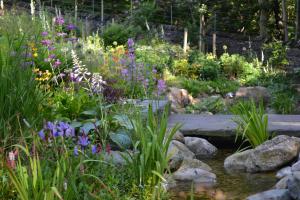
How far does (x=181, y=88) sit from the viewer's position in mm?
10828

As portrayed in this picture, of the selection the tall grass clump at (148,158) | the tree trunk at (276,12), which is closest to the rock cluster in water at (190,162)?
the tall grass clump at (148,158)

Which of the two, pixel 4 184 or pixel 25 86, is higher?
pixel 25 86

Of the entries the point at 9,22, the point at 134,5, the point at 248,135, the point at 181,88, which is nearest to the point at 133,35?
the point at 181,88

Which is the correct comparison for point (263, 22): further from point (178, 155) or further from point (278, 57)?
point (178, 155)

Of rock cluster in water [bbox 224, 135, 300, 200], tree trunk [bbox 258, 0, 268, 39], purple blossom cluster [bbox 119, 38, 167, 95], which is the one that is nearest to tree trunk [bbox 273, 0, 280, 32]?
tree trunk [bbox 258, 0, 268, 39]

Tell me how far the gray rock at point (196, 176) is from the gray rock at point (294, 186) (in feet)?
2.92

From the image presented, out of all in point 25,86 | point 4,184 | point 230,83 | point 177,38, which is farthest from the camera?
point 177,38

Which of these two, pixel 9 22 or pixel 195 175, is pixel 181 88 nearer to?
pixel 9 22

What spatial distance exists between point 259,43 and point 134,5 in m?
5.46

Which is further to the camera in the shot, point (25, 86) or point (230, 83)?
point (230, 83)

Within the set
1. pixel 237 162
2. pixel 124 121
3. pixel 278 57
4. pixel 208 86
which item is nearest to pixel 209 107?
pixel 208 86

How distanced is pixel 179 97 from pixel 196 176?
5.49 m

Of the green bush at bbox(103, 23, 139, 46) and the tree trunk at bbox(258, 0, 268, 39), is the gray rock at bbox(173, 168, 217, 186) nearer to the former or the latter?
the green bush at bbox(103, 23, 139, 46)

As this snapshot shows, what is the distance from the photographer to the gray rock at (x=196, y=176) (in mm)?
4637
